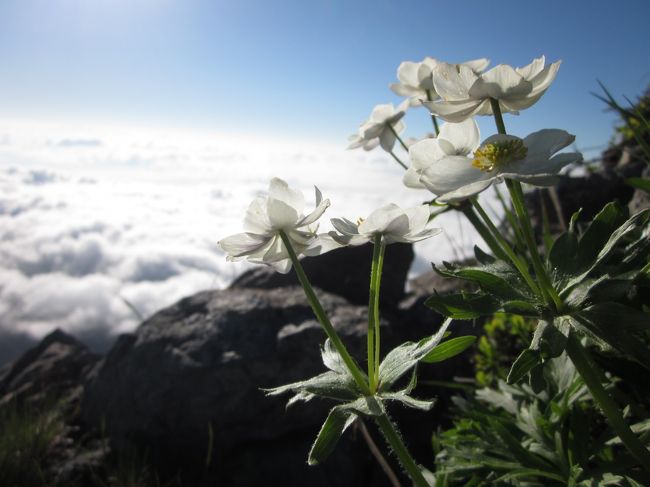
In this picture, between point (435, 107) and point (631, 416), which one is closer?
point (435, 107)

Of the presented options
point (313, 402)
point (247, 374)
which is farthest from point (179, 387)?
point (313, 402)

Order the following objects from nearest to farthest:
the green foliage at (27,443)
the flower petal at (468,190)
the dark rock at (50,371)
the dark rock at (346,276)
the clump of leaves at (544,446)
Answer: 1. the flower petal at (468,190)
2. the clump of leaves at (544,446)
3. the green foliage at (27,443)
4. the dark rock at (346,276)
5. the dark rock at (50,371)

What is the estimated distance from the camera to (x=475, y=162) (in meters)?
1.35

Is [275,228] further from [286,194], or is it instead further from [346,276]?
[346,276]

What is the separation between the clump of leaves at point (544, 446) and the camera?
2.06m

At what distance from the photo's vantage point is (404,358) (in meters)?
1.45

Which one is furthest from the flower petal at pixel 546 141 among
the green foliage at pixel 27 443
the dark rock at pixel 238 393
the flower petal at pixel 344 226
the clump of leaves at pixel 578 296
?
the green foliage at pixel 27 443

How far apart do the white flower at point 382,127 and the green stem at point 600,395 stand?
1440mm

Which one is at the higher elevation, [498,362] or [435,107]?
[435,107]

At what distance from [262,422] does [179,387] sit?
1.14 m

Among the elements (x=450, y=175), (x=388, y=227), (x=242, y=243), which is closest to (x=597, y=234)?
(x=450, y=175)

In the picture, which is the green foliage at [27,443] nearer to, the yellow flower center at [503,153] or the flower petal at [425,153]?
the flower petal at [425,153]

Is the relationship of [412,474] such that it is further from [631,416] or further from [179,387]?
[179,387]

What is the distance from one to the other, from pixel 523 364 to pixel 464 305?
0.24m
